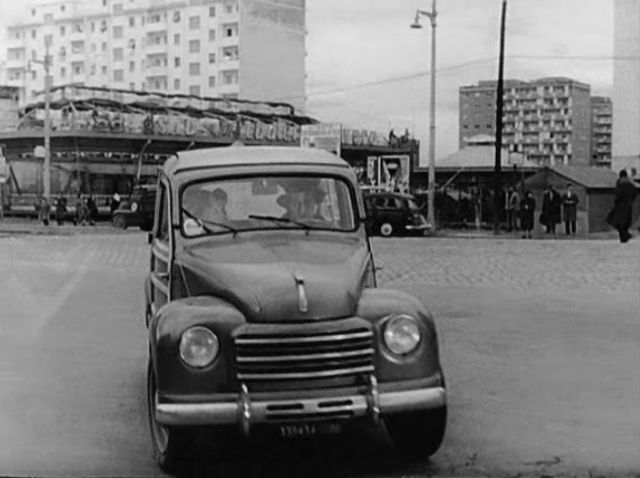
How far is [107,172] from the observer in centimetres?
927

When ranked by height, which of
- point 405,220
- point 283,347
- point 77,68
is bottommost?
point 405,220

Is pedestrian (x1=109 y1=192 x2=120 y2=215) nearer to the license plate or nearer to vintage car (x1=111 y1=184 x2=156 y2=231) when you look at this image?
vintage car (x1=111 y1=184 x2=156 y2=231)

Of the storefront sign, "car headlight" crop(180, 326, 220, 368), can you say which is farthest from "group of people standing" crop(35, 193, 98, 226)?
"car headlight" crop(180, 326, 220, 368)

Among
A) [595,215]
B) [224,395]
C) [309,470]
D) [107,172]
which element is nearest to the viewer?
[224,395]

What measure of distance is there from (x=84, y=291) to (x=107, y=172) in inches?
56.8

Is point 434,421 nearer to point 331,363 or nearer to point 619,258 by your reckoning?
point 331,363

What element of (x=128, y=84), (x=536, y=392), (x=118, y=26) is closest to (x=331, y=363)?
(x=536, y=392)

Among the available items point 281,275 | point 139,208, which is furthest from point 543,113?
point 139,208

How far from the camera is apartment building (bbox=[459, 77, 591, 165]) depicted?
22.1ft

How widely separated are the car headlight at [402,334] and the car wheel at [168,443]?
90 cm

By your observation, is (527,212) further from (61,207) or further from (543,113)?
(543,113)

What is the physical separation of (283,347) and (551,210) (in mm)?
15719

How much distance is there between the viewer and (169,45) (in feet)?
22.8

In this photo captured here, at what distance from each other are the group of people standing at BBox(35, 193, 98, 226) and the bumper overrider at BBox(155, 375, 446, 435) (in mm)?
5776
